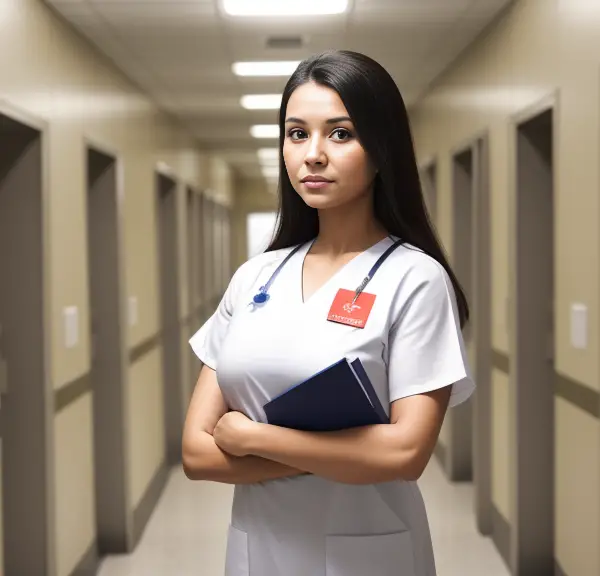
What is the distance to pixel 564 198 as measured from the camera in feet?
10.2

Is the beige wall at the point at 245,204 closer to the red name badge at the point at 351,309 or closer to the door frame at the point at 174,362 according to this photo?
the door frame at the point at 174,362

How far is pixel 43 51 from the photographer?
3367 mm

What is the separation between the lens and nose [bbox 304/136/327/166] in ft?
4.54

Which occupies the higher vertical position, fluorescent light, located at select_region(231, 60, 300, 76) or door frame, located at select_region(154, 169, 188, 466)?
fluorescent light, located at select_region(231, 60, 300, 76)

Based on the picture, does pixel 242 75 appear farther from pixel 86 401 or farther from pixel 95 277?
pixel 86 401

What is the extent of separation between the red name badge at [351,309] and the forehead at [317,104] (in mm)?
279

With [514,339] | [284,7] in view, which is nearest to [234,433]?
[514,339]

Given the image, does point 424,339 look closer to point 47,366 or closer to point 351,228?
point 351,228

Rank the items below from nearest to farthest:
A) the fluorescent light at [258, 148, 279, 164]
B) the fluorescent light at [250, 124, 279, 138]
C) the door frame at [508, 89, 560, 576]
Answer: the door frame at [508, 89, 560, 576] < the fluorescent light at [250, 124, 279, 138] < the fluorescent light at [258, 148, 279, 164]

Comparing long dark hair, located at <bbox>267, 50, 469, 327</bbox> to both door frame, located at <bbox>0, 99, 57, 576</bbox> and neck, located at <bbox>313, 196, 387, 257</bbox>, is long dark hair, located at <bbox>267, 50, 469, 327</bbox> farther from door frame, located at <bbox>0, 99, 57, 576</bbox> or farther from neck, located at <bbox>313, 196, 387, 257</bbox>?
door frame, located at <bbox>0, 99, 57, 576</bbox>

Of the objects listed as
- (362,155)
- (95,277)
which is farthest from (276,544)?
(95,277)

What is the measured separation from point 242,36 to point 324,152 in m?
3.06

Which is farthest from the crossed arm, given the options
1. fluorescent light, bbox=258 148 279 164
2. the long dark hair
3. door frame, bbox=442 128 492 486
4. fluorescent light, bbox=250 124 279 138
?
fluorescent light, bbox=258 148 279 164

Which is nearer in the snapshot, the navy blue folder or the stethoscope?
the navy blue folder
